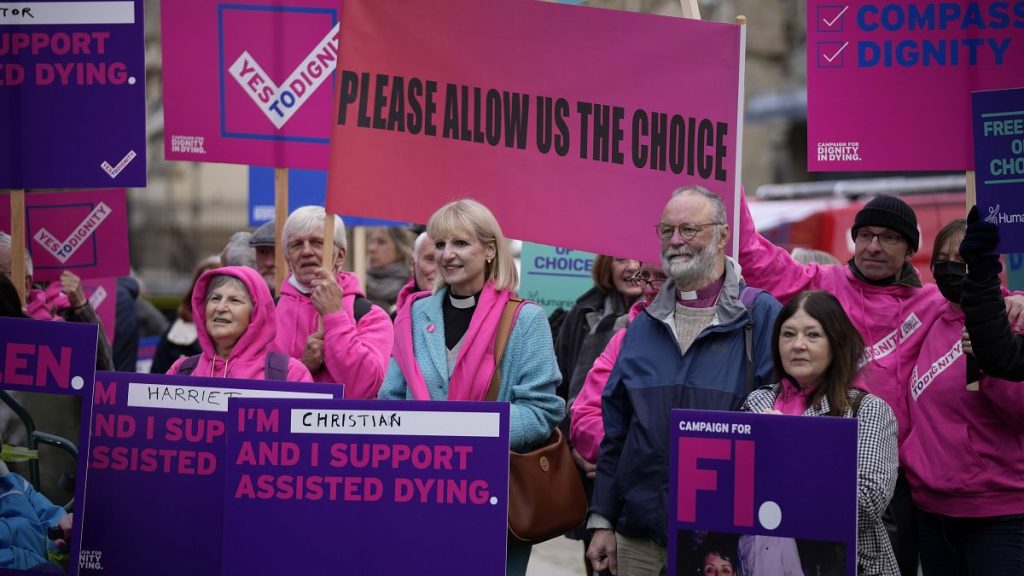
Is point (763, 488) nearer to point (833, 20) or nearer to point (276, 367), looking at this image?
point (276, 367)

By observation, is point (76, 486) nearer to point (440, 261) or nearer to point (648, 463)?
point (440, 261)

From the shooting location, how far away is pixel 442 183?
231 inches

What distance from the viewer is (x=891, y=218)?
5336mm

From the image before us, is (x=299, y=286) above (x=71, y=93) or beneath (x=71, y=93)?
beneath

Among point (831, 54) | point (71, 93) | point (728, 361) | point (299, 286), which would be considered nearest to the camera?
point (728, 361)

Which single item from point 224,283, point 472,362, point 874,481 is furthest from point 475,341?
point 874,481

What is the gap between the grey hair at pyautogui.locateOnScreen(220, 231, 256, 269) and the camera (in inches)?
302

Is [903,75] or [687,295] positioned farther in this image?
[903,75]

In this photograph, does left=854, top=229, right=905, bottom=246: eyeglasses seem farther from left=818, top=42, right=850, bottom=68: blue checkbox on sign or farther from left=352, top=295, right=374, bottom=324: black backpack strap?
left=352, top=295, right=374, bottom=324: black backpack strap

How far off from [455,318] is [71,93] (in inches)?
95.7

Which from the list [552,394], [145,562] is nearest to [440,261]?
[552,394]

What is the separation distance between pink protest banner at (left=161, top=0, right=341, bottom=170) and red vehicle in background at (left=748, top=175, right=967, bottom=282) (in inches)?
346

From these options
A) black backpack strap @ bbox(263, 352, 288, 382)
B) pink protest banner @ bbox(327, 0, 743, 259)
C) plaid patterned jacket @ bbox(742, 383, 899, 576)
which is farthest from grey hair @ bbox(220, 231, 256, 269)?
plaid patterned jacket @ bbox(742, 383, 899, 576)

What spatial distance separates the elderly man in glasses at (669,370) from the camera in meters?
4.64
